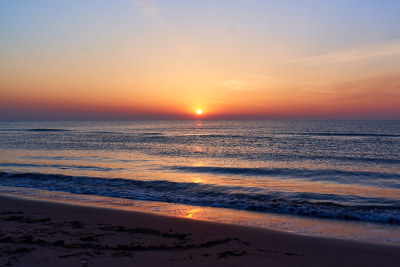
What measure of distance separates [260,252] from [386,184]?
13022 millimetres

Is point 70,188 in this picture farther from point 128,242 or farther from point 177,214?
point 128,242

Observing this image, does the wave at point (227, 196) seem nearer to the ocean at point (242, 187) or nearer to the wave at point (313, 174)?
the ocean at point (242, 187)

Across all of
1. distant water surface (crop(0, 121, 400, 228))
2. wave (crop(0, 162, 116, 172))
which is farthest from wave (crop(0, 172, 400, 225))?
wave (crop(0, 162, 116, 172))

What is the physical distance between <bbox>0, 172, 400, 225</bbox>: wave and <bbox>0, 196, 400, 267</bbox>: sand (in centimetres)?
312

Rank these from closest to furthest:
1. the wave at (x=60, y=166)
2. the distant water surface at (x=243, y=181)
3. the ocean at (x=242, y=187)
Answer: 1. the ocean at (x=242, y=187)
2. the distant water surface at (x=243, y=181)
3. the wave at (x=60, y=166)

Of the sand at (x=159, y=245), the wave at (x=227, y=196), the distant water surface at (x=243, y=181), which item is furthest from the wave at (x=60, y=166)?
the sand at (x=159, y=245)

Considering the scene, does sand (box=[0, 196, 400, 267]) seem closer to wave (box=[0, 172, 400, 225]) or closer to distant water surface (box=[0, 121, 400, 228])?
wave (box=[0, 172, 400, 225])

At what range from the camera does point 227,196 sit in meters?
13.1

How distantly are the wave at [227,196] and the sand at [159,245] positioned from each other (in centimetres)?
Result: 312

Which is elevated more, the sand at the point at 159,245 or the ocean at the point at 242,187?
the sand at the point at 159,245

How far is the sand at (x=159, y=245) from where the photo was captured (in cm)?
571

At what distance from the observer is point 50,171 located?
19.2m

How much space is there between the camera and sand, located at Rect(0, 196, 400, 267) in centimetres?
571

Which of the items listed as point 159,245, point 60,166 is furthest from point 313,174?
point 60,166
